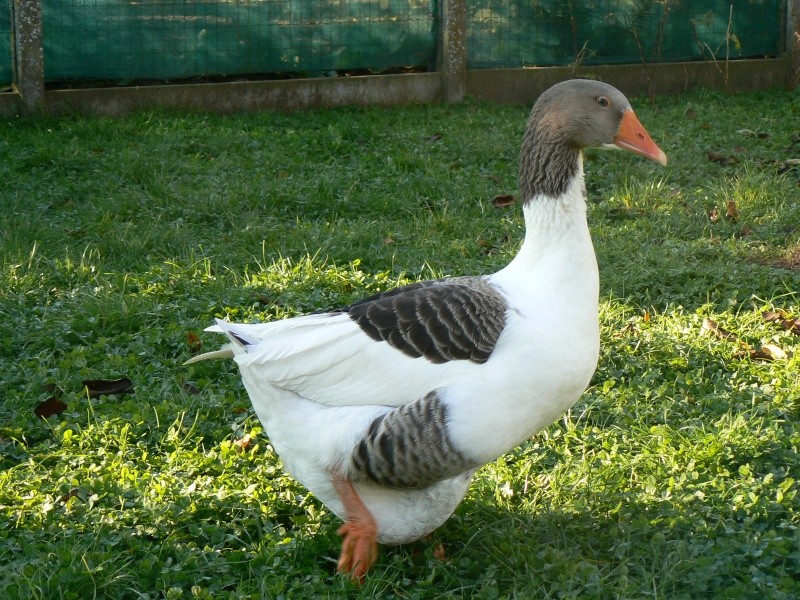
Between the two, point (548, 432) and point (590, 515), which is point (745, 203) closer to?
point (548, 432)

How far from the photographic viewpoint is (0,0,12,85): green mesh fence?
346 inches

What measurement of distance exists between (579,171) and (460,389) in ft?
2.90

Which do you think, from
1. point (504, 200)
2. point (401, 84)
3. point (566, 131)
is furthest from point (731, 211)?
point (401, 84)

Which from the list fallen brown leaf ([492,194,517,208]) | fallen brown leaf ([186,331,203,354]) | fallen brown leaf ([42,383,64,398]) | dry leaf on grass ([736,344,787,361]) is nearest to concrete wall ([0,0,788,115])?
fallen brown leaf ([492,194,517,208])

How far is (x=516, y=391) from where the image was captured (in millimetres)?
2953

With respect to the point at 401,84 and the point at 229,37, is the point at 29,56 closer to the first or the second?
the point at 229,37

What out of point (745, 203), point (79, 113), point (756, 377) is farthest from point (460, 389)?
point (79, 113)

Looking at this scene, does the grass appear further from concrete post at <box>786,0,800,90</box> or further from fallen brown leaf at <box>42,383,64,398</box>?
concrete post at <box>786,0,800,90</box>

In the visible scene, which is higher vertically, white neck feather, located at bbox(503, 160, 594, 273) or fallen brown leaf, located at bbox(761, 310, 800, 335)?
white neck feather, located at bbox(503, 160, 594, 273)

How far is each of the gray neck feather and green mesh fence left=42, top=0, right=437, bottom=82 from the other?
269 inches

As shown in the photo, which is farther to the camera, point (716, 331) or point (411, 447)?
point (716, 331)

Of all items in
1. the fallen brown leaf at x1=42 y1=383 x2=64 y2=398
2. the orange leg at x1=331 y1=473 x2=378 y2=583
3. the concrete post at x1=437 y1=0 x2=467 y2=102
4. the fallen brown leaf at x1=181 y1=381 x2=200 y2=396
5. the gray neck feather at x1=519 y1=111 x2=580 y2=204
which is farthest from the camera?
the concrete post at x1=437 y1=0 x2=467 y2=102

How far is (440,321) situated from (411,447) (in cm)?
41

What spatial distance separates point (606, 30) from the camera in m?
10.2
